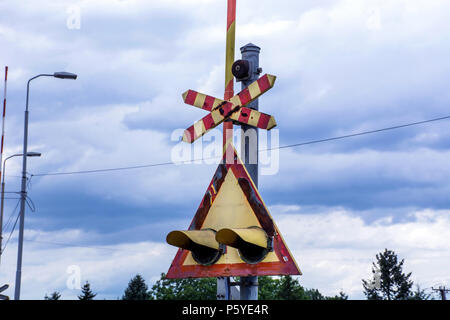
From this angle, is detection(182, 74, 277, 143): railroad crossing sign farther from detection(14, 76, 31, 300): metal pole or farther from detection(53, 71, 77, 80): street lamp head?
detection(14, 76, 31, 300): metal pole

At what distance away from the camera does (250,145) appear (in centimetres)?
752

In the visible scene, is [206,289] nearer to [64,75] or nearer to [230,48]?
[64,75]

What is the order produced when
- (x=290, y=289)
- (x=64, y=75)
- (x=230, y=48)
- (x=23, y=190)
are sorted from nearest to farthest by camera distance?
(x=230, y=48), (x=64, y=75), (x=23, y=190), (x=290, y=289)

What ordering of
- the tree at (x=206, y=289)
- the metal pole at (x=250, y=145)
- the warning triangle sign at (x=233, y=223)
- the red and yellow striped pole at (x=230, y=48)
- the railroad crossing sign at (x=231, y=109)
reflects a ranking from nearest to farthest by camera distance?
the warning triangle sign at (x=233, y=223), the metal pole at (x=250, y=145), the railroad crossing sign at (x=231, y=109), the red and yellow striped pole at (x=230, y=48), the tree at (x=206, y=289)

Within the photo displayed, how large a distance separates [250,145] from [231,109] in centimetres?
42

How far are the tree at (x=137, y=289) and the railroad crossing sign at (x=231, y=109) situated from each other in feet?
239

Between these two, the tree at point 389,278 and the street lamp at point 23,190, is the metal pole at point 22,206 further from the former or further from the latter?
the tree at point 389,278

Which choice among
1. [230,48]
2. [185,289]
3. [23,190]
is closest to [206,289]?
[185,289]

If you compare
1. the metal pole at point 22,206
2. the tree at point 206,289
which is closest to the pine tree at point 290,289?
the tree at point 206,289

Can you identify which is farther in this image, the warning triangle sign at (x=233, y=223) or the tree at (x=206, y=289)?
the tree at (x=206, y=289)

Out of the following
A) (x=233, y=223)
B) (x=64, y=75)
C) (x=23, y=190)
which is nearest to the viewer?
(x=233, y=223)

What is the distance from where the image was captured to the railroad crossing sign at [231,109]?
284 inches

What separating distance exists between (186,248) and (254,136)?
4.61 feet
